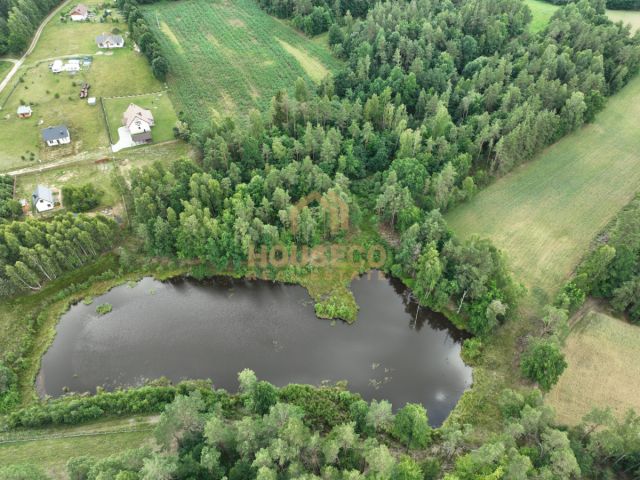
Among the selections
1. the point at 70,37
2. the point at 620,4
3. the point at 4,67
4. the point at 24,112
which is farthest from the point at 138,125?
the point at 620,4

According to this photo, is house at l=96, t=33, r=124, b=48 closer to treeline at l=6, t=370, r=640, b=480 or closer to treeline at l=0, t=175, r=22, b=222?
treeline at l=0, t=175, r=22, b=222

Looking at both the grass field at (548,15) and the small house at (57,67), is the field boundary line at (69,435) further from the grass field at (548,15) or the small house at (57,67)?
the grass field at (548,15)

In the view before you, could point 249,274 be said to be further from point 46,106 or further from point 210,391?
point 46,106

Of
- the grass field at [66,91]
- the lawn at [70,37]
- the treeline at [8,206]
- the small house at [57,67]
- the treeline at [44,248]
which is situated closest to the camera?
the treeline at [44,248]

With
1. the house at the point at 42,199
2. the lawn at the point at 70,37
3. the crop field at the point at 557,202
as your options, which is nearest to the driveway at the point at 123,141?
the house at the point at 42,199

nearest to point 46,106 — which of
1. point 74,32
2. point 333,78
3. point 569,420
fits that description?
point 74,32
